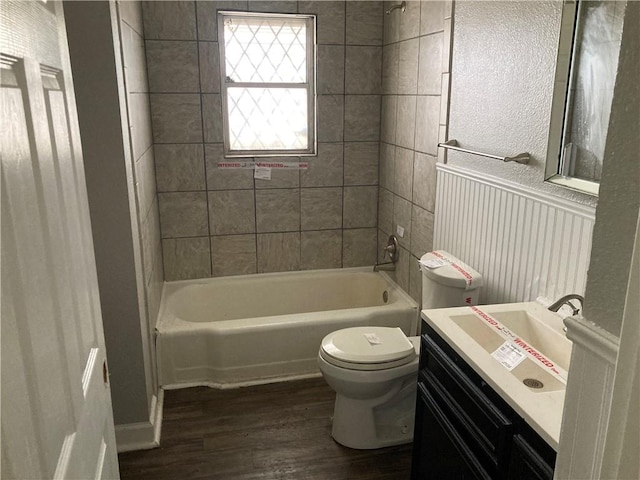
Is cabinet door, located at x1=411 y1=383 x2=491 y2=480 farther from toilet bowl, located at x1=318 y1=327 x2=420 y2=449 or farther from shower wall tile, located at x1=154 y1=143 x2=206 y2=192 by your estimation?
shower wall tile, located at x1=154 y1=143 x2=206 y2=192

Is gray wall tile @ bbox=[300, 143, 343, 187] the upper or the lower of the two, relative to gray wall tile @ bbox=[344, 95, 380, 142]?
lower

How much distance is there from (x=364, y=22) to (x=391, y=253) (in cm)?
151

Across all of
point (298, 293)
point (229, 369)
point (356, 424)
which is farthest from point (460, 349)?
point (298, 293)

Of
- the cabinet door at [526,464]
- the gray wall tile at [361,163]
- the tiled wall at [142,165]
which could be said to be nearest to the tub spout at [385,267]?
the gray wall tile at [361,163]

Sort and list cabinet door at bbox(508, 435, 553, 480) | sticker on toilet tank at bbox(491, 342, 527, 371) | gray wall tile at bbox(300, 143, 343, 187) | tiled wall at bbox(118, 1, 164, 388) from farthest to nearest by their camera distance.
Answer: gray wall tile at bbox(300, 143, 343, 187)
tiled wall at bbox(118, 1, 164, 388)
sticker on toilet tank at bbox(491, 342, 527, 371)
cabinet door at bbox(508, 435, 553, 480)

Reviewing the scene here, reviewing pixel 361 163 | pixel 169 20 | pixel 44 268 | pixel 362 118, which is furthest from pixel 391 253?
pixel 44 268

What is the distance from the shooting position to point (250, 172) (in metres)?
3.49

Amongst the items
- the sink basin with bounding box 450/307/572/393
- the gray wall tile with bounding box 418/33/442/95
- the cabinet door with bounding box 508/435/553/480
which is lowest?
the cabinet door with bounding box 508/435/553/480

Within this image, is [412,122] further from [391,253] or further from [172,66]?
[172,66]

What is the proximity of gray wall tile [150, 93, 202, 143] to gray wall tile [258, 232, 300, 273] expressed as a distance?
2.76ft

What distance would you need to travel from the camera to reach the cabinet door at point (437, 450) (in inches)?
63.8

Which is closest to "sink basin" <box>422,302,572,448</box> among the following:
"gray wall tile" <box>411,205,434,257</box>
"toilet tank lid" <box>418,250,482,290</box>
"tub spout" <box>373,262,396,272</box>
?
"toilet tank lid" <box>418,250,482,290</box>

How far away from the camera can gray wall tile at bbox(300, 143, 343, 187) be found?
3562 millimetres

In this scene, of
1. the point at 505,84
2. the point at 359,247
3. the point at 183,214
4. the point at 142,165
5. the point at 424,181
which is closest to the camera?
the point at 505,84
